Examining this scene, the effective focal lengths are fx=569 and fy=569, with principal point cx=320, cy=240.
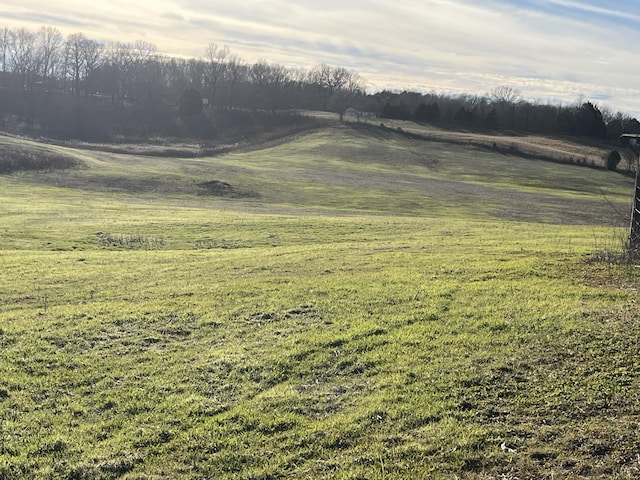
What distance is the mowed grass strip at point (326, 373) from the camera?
6172mm

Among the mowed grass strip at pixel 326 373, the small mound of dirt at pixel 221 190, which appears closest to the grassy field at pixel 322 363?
the mowed grass strip at pixel 326 373

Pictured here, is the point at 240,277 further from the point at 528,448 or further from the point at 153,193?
the point at 153,193

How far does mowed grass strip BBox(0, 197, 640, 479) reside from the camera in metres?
6.17

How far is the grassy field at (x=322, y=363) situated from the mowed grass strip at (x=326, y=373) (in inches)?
1.1

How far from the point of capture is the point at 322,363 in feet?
28.0

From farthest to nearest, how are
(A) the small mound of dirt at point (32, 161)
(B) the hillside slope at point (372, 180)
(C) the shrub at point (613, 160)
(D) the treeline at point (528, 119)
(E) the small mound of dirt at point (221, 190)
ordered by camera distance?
(D) the treeline at point (528, 119) → (C) the shrub at point (613, 160) → (A) the small mound of dirt at point (32, 161) → (E) the small mound of dirt at point (221, 190) → (B) the hillside slope at point (372, 180)

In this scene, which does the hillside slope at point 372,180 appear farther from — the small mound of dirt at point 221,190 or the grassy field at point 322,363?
the grassy field at point 322,363

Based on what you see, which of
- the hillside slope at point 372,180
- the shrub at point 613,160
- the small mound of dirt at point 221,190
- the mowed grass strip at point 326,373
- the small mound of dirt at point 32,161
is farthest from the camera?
the shrub at point 613,160

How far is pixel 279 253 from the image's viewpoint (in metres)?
18.4

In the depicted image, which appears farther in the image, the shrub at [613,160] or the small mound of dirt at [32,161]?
the shrub at [613,160]

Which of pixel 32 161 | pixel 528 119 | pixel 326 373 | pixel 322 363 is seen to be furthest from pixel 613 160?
pixel 326 373

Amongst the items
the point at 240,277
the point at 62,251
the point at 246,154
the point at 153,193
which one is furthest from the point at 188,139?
the point at 240,277

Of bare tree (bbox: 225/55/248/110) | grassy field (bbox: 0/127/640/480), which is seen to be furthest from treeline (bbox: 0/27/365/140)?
grassy field (bbox: 0/127/640/480)

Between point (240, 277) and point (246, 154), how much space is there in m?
64.1
